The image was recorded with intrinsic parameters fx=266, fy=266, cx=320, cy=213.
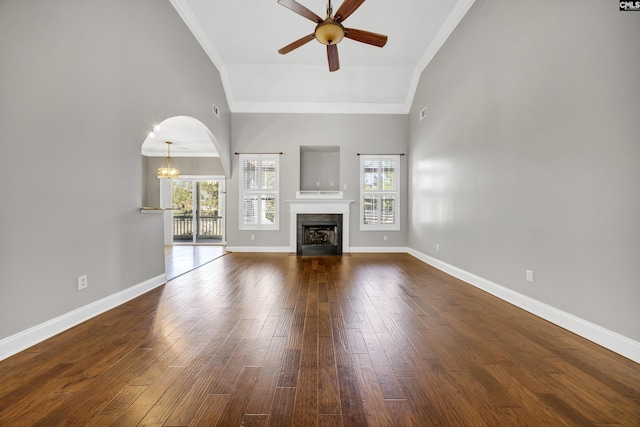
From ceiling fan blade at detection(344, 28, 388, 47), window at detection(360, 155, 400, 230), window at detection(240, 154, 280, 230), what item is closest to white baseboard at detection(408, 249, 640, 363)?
window at detection(360, 155, 400, 230)

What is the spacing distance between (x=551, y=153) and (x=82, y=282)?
14.5 ft

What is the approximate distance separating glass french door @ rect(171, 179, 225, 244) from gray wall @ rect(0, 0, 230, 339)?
17.2ft

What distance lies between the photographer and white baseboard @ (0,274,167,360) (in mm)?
1828

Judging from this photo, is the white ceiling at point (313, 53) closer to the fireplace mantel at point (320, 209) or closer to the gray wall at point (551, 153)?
the gray wall at point (551, 153)

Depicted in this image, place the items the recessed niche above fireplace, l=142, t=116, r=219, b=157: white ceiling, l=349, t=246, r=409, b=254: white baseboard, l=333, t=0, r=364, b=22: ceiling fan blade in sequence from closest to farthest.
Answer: l=333, t=0, r=364, b=22: ceiling fan blade
l=142, t=116, r=219, b=157: white ceiling
l=349, t=246, r=409, b=254: white baseboard
the recessed niche above fireplace

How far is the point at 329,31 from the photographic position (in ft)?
10.3

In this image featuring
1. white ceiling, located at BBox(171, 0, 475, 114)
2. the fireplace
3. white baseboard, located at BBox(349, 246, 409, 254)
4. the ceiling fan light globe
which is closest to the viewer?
the ceiling fan light globe

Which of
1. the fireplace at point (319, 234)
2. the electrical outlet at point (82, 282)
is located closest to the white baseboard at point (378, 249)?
the fireplace at point (319, 234)

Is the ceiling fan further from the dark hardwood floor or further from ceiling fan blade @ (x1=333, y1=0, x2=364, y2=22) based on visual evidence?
the dark hardwood floor

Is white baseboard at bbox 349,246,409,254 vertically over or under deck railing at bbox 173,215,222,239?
under

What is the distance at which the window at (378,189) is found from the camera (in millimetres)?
6480

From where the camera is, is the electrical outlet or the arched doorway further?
the arched doorway

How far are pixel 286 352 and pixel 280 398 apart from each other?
469 millimetres

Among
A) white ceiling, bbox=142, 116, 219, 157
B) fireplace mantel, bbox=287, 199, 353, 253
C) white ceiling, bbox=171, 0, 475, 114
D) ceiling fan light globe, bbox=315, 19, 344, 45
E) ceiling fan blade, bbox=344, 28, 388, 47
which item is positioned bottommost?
fireplace mantel, bbox=287, 199, 353, 253
